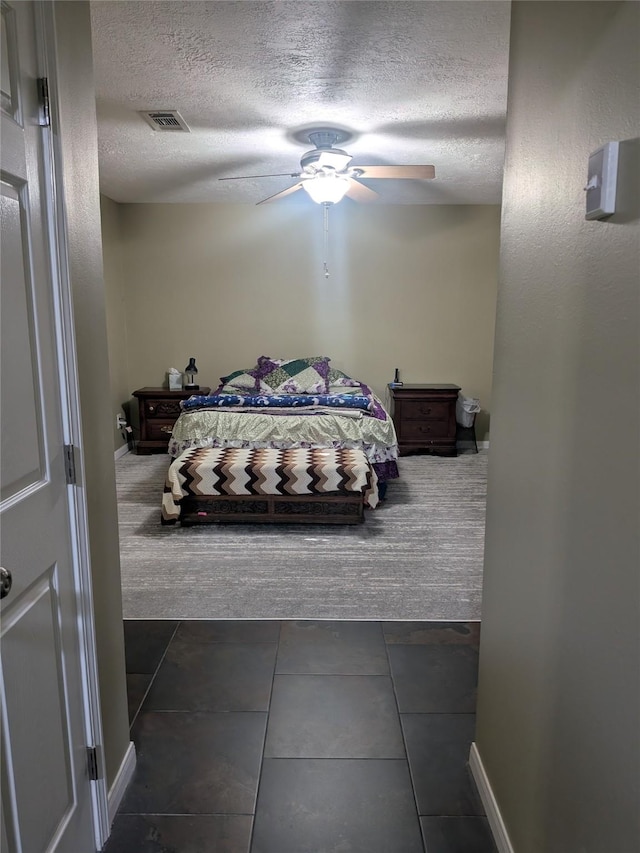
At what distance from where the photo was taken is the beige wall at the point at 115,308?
5.70 m

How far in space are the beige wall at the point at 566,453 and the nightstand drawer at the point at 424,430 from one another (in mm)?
4301

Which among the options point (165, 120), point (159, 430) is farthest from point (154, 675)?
point (159, 430)

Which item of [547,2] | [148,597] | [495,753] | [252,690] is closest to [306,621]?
[252,690]

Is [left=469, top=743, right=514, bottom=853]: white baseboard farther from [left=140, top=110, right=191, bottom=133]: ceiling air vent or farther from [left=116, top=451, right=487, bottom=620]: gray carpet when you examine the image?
[left=140, top=110, right=191, bottom=133]: ceiling air vent

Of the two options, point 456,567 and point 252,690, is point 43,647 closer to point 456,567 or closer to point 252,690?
point 252,690

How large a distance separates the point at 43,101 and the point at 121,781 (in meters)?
1.85

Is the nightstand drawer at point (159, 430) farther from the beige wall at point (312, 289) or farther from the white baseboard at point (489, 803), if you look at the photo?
the white baseboard at point (489, 803)

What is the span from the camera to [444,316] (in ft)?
20.4

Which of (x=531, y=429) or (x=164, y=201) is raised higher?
(x=164, y=201)

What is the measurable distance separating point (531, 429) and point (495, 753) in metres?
0.95

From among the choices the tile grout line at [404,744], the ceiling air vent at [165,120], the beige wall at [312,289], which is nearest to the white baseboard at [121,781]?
the tile grout line at [404,744]

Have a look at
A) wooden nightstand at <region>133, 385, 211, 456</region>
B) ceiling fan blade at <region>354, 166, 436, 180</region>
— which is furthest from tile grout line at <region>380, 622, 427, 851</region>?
wooden nightstand at <region>133, 385, 211, 456</region>

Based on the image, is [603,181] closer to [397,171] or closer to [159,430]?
[397,171]

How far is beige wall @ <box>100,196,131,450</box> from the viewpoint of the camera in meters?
5.70
